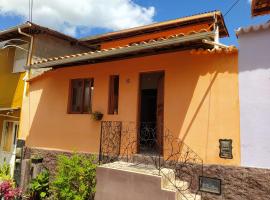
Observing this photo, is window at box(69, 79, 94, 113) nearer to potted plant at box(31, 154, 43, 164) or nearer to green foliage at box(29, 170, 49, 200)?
potted plant at box(31, 154, 43, 164)

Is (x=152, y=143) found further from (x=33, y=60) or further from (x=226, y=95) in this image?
(x=33, y=60)

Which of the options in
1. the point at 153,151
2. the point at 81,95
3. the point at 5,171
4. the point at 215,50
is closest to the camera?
the point at 215,50

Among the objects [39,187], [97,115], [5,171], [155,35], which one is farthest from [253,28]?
[5,171]

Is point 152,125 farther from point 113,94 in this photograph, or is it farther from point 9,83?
point 9,83

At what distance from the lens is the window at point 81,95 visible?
36.6 ft

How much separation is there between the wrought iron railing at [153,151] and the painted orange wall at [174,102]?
297 mm

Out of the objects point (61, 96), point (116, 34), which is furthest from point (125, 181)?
point (116, 34)

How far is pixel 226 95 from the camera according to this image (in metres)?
7.55

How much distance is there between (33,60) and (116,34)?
15.6 ft

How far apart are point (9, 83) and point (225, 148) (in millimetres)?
12671

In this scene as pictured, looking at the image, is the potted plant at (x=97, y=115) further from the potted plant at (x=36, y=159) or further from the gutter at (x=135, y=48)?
the potted plant at (x=36, y=159)

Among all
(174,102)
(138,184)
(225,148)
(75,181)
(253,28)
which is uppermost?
(253,28)

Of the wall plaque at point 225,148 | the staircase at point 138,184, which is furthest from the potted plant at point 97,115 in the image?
the wall plaque at point 225,148

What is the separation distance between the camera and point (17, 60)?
14.7m
